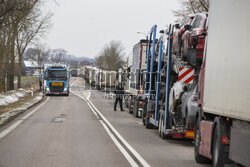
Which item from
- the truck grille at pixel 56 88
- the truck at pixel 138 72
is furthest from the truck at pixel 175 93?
the truck grille at pixel 56 88

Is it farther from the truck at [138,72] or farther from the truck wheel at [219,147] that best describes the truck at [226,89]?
the truck at [138,72]

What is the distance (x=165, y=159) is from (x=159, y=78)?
6.36m

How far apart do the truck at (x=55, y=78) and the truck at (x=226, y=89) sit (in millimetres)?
43952

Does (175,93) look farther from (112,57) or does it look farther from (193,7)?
(112,57)

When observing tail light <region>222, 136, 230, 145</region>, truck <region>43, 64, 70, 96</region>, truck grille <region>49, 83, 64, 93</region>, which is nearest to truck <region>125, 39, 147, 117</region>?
tail light <region>222, 136, 230, 145</region>

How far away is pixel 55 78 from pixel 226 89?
153 feet

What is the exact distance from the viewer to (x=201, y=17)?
48.4ft

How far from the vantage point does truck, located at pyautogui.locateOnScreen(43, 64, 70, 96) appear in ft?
178

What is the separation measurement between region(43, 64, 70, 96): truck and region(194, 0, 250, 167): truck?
1730 inches

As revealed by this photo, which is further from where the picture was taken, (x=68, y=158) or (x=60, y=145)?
(x=60, y=145)

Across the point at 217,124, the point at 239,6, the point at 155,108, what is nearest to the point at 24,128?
the point at 155,108

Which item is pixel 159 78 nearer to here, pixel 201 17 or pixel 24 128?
pixel 201 17

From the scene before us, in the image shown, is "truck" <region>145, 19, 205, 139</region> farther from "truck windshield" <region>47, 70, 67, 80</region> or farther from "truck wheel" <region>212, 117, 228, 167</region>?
"truck windshield" <region>47, 70, 67, 80</region>

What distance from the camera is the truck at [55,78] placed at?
54312 mm
